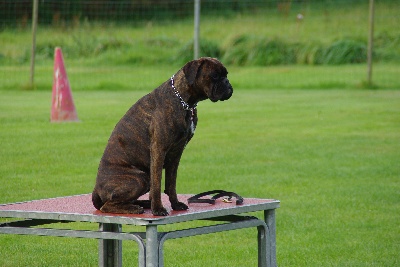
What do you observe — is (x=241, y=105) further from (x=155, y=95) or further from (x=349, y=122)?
(x=155, y=95)

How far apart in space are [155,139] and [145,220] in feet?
1.48

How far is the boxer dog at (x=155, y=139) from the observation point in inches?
187

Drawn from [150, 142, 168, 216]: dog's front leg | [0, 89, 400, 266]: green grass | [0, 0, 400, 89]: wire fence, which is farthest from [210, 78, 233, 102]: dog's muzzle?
[0, 0, 400, 89]: wire fence

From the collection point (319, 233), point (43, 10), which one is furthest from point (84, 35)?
point (319, 233)

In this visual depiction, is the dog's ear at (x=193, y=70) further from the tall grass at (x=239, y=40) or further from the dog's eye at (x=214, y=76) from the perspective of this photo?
the tall grass at (x=239, y=40)

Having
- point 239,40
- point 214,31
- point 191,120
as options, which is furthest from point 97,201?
point 214,31

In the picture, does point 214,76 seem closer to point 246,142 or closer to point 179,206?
point 179,206

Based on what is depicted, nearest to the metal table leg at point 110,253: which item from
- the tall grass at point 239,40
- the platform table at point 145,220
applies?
the platform table at point 145,220

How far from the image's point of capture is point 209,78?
4777 mm

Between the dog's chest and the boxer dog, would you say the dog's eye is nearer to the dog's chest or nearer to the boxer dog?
the boxer dog

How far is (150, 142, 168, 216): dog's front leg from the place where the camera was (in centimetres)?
470

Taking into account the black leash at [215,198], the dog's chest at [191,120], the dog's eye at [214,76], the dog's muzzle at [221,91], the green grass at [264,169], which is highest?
the dog's eye at [214,76]

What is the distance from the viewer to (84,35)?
2909cm

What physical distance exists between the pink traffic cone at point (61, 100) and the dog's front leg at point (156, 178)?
10.2 meters
